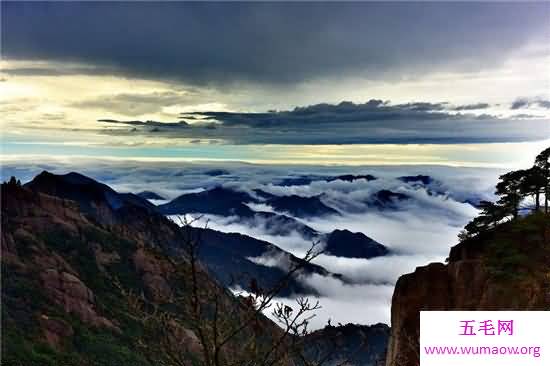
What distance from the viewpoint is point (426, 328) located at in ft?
37.3

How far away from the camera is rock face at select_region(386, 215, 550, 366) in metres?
24.9

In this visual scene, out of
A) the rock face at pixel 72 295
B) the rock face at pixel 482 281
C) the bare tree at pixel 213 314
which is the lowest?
the rock face at pixel 72 295

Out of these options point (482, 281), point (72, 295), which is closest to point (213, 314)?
point (482, 281)

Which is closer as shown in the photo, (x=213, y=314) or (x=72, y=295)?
(x=213, y=314)

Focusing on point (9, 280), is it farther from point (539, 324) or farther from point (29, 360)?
point (539, 324)

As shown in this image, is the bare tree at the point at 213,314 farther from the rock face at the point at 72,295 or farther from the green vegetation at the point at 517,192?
the rock face at the point at 72,295

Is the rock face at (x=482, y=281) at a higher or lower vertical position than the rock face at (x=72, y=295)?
higher

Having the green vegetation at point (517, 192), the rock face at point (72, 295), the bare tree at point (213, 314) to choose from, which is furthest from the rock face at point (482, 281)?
the rock face at point (72, 295)

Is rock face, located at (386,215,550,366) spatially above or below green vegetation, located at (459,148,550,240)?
below

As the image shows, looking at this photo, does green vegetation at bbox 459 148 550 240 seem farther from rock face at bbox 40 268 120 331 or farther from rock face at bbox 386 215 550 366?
rock face at bbox 40 268 120 331

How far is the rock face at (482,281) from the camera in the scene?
2489 centimetres

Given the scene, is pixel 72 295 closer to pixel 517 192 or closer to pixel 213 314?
pixel 517 192

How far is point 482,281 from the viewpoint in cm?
2867

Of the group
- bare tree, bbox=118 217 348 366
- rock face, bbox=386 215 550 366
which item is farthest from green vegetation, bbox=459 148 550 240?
bare tree, bbox=118 217 348 366
